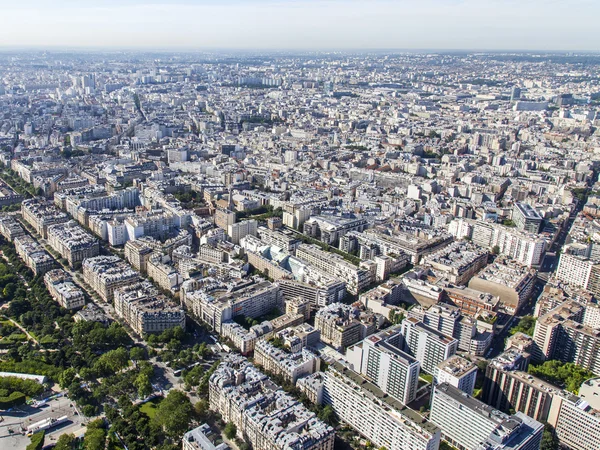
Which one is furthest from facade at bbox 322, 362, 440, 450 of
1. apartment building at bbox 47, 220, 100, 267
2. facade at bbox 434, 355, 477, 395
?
apartment building at bbox 47, 220, 100, 267

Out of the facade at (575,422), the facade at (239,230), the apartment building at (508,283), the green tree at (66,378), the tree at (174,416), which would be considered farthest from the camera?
the facade at (239,230)

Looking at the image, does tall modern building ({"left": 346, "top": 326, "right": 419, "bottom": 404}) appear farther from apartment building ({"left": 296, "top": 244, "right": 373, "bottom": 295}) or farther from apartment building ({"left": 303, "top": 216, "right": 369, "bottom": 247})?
apartment building ({"left": 303, "top": 216, "right": 369, "bottom": 247})

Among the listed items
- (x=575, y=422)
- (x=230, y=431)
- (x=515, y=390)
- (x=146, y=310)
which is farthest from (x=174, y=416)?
(x=575, y=422)

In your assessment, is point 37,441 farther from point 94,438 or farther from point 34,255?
point 34,255

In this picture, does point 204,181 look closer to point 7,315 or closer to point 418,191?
point 418,191

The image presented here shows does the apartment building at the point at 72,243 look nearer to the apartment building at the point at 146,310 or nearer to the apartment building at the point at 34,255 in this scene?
the apartment building at the point at 34,255

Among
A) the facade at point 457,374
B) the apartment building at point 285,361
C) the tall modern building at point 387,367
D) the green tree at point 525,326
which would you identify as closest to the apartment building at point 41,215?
the apartment building at point 285,361
